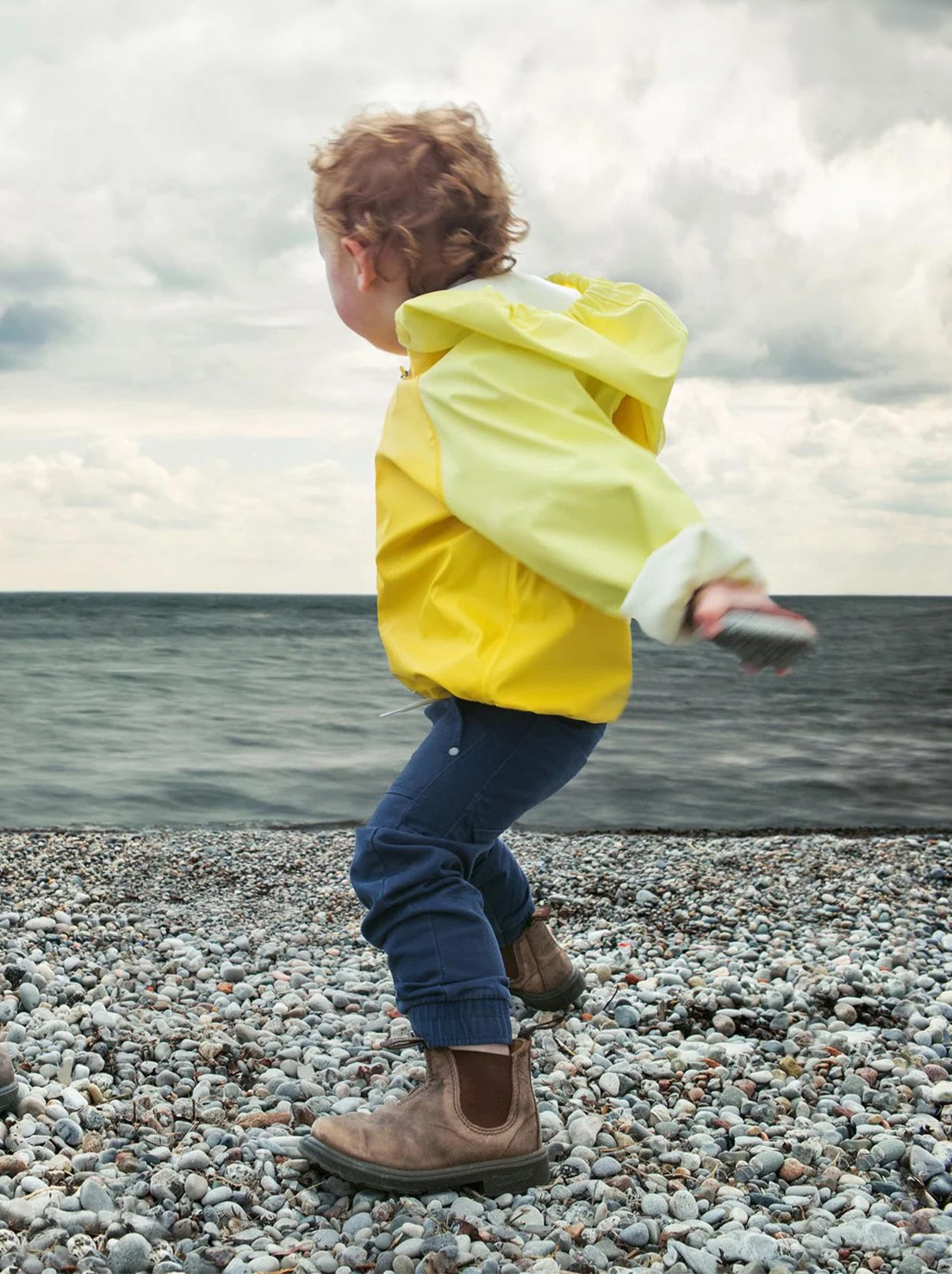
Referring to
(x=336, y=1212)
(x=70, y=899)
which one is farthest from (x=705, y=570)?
(x=70, y=899)

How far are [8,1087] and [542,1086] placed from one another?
138 cm

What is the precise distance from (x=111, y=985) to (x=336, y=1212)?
1.64 metres

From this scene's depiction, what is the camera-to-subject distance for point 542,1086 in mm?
3113

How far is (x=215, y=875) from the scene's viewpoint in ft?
19.7

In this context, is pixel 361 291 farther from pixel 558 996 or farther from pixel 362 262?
pixel 558 996

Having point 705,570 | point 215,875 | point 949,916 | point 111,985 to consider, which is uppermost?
point 705,570

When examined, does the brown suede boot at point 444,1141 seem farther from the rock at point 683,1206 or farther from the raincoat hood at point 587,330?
the raincoat hood at point 587,330

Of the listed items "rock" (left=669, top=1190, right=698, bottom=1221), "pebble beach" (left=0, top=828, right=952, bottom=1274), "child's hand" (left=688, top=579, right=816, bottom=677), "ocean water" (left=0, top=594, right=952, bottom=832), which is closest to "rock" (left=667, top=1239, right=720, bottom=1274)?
"pebble beach" (left=0, top=828, right=952, bottom=1274)

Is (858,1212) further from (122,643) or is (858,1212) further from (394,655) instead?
(122,643)

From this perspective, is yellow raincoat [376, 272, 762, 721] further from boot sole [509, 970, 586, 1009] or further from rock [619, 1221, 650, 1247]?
boot sole [509, 970, 586, 1009]

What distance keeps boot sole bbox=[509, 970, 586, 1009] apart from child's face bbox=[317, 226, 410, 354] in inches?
78.1

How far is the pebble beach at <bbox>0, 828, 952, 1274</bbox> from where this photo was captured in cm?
237

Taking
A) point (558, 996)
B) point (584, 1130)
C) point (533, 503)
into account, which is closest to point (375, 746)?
point (558, 996)

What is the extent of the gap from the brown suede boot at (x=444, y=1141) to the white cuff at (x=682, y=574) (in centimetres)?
115
